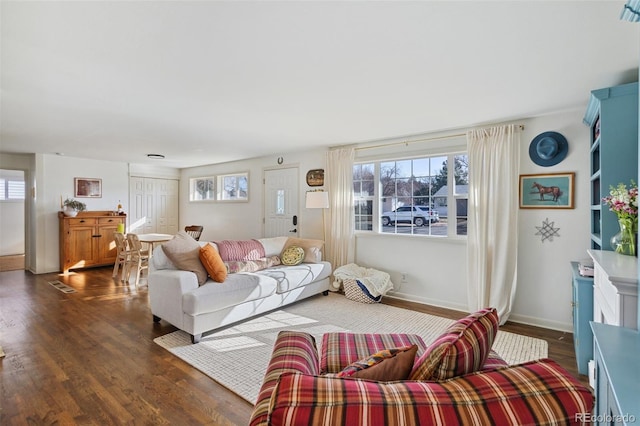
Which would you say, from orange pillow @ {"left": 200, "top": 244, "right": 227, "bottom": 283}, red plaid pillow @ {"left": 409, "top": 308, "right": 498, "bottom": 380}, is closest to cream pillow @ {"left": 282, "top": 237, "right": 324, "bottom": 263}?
orange pillow @ {"left": 200, "top": 244, "right": 227, "bottom": 283}

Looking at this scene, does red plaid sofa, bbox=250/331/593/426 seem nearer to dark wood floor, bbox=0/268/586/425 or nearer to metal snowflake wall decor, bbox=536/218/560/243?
dark wood floor, bbox=0/268/586/425

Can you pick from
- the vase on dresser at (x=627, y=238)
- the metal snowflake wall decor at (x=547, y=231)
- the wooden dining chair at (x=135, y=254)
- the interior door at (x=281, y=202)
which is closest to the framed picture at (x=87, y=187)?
the wooden dining chair at (x=135, y=254)

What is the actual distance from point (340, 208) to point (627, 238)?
3274 mm

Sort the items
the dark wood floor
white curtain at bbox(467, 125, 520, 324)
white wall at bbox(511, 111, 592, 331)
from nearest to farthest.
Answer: the dark wood floor, white wall at bbox(511, 111, 592, 331), white curtain at bbox(467, 125, 520, 324)

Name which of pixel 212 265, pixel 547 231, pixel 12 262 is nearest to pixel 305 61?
pixel 212 265

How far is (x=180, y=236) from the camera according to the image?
3.39 m

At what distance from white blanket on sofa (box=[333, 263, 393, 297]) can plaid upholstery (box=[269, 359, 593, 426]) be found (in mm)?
3414

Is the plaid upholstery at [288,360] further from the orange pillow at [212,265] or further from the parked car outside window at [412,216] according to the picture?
the parked car outside window at [412,216]

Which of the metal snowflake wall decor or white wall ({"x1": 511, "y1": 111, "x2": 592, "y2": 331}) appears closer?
white wall ({"x1": 511, "y1": 111, "x2": 592, "y2": 331})

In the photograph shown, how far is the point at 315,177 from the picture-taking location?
5262 mm

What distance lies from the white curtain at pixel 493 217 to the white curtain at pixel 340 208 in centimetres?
170

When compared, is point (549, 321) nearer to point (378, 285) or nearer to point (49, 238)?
point (378, 285)

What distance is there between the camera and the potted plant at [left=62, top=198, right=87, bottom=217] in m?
5.86

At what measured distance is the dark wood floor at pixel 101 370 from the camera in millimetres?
1928
